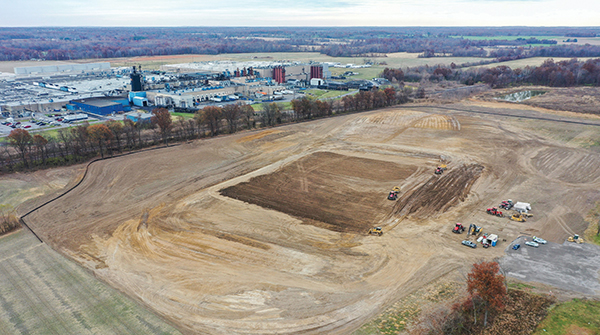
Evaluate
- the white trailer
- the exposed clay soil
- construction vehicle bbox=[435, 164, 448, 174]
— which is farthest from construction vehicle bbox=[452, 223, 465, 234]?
construction vehicle bbox=[435, 164, 448, 174]

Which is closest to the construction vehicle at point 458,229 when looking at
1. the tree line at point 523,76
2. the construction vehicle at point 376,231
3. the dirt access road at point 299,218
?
the dirt access road at point 299,218

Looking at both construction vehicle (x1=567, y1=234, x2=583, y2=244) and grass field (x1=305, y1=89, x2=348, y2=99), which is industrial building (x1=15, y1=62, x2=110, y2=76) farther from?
construction vehicle (x1=567, y1=234, x2=583, y2=244)

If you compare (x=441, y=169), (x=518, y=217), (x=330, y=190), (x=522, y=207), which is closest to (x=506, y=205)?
(x=522, y=207)

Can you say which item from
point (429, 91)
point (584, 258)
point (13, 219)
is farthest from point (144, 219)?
point (429, 91)

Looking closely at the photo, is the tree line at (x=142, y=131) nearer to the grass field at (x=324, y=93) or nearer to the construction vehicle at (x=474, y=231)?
the grass field at (x=324, y=93)

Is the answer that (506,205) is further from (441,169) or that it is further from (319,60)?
(319,60)
